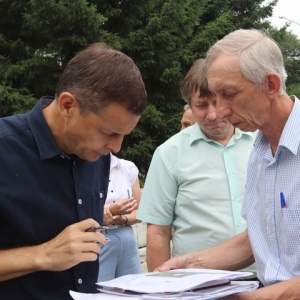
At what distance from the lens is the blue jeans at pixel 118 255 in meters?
4.62

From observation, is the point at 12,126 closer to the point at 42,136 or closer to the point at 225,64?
the point at 42,136

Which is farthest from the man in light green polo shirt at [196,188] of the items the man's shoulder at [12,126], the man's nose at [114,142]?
the man's shoulder at [12,126]

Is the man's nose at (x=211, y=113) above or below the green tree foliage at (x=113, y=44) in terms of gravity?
above

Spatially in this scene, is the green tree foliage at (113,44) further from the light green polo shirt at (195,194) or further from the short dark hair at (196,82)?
the light green polo shirt at (195,194)

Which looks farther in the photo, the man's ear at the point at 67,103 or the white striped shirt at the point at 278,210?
the white striped shirt at the point at 278,210

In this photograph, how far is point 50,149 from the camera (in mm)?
2137

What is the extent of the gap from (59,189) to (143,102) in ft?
1.55

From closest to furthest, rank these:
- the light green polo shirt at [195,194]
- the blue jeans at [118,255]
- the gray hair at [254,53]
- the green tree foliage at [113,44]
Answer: the gray hair at [254,53] < the light green polo shirt at [195,194] < the blue jeans at [118,255] < the green tree foliage at [113,44]

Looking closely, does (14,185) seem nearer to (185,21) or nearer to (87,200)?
(87,200)

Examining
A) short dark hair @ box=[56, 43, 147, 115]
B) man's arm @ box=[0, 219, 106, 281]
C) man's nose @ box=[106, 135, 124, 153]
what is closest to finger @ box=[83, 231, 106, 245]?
man's arm @ box=[0, 219, 106, 281]

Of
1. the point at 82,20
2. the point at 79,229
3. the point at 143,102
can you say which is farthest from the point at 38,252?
the point at 82,20

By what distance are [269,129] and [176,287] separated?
79 cm

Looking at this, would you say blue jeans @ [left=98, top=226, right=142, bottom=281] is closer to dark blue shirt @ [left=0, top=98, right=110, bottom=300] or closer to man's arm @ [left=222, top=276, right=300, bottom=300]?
dark blue shirt @ [left=0, top=98, right=110, bottom=300]

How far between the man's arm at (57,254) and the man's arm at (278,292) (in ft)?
1.88
